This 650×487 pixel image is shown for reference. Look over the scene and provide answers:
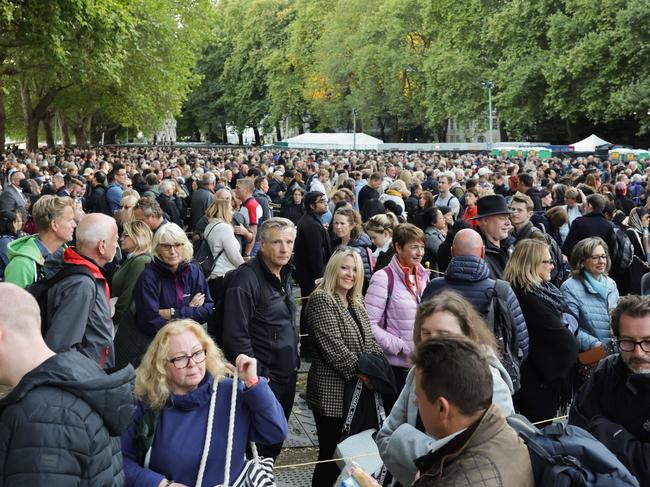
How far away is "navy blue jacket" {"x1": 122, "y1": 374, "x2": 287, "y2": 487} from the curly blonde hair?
53 millimetres

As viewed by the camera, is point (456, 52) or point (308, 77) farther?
point (308, 77)

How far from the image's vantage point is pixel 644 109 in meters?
41.4

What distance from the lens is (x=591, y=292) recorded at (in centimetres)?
636

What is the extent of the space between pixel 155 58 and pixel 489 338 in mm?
28685

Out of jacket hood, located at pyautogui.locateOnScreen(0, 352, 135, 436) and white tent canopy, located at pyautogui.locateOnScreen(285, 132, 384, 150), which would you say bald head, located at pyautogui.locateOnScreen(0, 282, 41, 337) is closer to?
jacket hood, located at pyautogui.locateOnScreen(0, 352, 135, 436)

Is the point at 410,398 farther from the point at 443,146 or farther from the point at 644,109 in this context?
the point at 443,146

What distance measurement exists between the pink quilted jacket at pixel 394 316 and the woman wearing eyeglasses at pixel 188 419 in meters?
1.86

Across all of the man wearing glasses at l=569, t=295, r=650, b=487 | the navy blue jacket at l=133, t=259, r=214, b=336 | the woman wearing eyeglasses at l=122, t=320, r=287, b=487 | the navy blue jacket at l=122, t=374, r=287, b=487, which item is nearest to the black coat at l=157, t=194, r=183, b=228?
the navy blue jacket at l=133, t=259, r=214, b=336

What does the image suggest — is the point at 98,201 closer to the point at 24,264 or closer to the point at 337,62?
the point at 24,264

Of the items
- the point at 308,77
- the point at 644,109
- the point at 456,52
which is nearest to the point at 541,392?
the point at 644,109

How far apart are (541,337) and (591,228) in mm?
4129

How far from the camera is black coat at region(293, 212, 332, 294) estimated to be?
9.26 meters

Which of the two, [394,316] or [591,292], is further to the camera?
[591,292]

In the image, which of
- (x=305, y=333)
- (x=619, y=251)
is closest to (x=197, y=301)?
(x=305, y=333)
